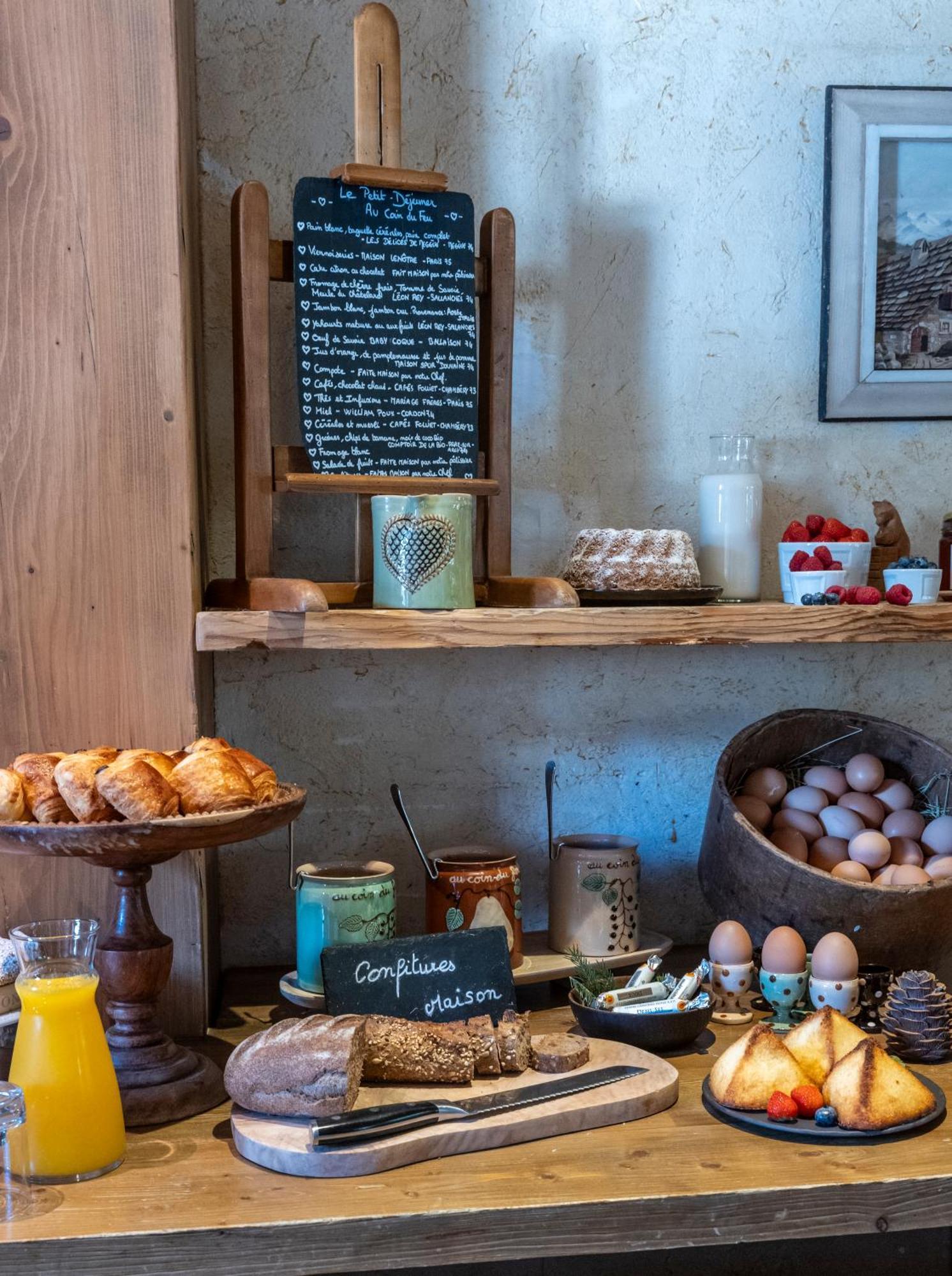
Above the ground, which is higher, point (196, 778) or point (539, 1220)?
point (196, 778)

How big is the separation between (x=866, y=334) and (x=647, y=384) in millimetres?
343

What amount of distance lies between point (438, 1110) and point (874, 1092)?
43 cm

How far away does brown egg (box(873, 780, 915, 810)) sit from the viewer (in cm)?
170

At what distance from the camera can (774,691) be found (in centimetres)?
194

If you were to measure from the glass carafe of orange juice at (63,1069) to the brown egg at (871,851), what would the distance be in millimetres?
950

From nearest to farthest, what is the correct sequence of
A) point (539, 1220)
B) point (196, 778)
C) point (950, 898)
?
point (539, 1220), point (196, 778), point (950, 898)

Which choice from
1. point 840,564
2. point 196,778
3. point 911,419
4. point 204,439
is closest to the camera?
point 196,778

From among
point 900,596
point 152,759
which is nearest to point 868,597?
point 900,596

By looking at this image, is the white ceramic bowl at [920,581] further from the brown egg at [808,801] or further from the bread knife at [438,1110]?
the bread knife at [438,1110]

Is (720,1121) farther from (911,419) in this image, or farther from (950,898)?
(911,419)

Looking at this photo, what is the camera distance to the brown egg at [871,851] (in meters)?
1.60

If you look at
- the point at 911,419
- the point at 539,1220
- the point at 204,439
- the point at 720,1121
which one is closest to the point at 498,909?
the point at 720,1121

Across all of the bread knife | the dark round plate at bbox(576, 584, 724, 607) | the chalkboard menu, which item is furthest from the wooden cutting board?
the chalkboard menu

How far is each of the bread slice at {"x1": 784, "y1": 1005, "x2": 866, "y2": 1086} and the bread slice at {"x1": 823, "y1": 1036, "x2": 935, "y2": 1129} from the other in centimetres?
3
